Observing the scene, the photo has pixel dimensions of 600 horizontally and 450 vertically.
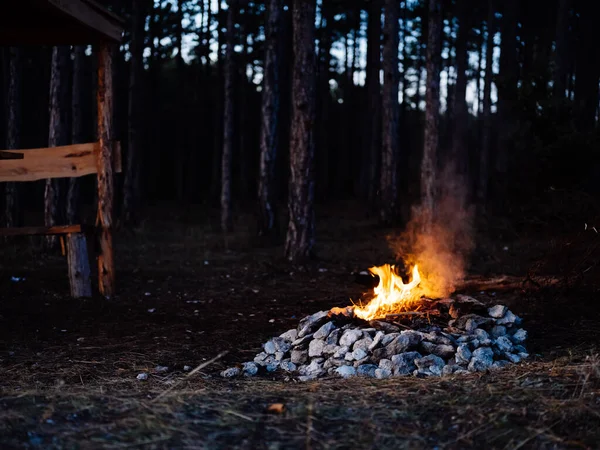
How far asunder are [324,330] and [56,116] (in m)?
8.96

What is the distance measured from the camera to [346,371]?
540cm

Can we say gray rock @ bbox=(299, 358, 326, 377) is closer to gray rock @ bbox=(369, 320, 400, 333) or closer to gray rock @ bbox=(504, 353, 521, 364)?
gray rock @ bbox=(369, 320, 400, 333)

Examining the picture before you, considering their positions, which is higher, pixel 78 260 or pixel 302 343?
pixel 78 260

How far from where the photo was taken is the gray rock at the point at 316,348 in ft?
19.3

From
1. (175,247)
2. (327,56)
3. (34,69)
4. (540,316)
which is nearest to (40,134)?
(34,69)

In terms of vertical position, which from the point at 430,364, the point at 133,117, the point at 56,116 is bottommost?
the point at 430,364

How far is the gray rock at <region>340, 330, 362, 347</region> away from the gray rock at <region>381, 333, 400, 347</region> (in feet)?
0.85

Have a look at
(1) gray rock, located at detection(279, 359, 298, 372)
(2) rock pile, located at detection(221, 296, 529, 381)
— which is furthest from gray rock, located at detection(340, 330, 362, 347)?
(1) gray rock, located at detection(279, 359, 298, 372)

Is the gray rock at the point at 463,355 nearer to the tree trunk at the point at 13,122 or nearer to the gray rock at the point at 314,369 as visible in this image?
the gray rock at the point at 314,369

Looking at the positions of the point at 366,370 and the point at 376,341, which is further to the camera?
the point at 376,341

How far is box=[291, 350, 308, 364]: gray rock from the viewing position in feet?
19.4

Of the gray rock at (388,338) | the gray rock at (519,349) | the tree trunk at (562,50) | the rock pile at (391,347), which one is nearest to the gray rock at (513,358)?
the rock pile at (391,347)

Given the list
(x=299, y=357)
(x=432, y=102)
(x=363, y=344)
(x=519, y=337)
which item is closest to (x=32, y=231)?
(x=299, y=357)

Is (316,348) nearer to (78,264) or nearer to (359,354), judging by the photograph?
(359,354)
